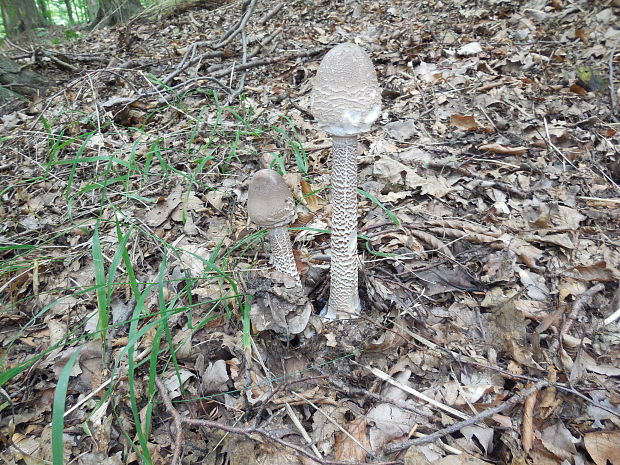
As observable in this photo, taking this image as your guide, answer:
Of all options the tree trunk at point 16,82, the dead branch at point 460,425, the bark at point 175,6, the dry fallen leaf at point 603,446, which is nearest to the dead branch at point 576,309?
the dead branch at point 460,425

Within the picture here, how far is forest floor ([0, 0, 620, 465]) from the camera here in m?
1.86

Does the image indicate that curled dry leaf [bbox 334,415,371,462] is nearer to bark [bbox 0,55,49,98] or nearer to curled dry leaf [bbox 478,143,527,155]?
curled dry leaf [bbox 478,143,527,155]

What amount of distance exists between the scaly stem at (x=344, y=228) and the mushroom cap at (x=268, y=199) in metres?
0.35

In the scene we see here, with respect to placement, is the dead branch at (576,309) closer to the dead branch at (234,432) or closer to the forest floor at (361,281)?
the forest floor at (361,281)

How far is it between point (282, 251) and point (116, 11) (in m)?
11.1

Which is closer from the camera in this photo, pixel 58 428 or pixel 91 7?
pixel 58 428

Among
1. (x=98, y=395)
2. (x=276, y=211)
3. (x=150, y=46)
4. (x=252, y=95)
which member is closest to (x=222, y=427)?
(x=98, y=395)

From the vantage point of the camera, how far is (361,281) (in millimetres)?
2598

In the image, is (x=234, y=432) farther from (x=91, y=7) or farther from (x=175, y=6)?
(x=91, y=7)

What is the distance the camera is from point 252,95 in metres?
5.12

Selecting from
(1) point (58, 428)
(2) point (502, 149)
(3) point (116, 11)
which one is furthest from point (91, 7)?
(1) point (58, 428)

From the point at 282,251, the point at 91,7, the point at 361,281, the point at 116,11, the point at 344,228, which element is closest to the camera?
the point at 344,228

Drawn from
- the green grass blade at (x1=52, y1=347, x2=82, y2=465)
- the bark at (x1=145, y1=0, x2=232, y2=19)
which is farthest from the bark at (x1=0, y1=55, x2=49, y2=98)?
the green grass blade at (x1=52, y1=347, x2=82, y2=465)

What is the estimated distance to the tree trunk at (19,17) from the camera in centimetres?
1319
